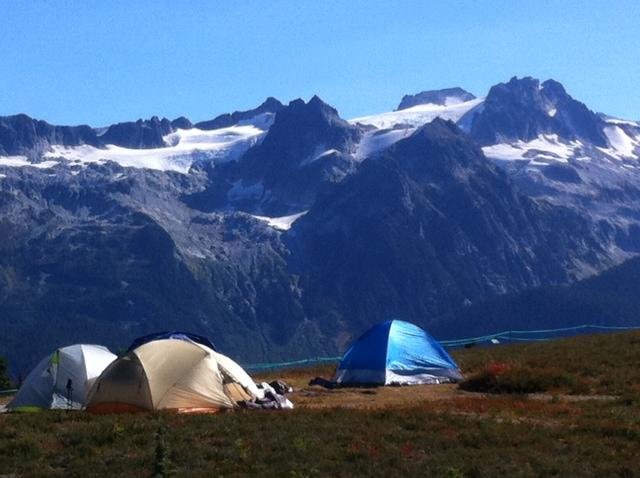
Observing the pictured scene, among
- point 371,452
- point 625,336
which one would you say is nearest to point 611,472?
point 371,452

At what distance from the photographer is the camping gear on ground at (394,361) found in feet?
150

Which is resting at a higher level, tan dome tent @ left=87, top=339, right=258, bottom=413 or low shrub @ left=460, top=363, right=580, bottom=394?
tan dome tent @ left=87, top=339, right=258, bottom=413

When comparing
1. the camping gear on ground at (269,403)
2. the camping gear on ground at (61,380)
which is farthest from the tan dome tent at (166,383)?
the camping gear on ground at (61,380)

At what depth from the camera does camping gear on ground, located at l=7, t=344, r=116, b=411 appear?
39406 mm

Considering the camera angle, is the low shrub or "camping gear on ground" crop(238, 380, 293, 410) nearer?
"camping gear on ground" crop(238, 380, 293, 410)

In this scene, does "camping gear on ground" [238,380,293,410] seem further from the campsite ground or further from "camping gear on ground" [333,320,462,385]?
"camping gear on ground" [333,320,462,385]

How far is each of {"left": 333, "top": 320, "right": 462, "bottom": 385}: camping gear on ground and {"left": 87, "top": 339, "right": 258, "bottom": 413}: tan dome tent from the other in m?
10.9

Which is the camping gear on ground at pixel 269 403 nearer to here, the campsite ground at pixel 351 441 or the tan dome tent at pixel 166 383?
the tan dome tent at pixel 166 383

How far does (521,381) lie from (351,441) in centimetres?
1487

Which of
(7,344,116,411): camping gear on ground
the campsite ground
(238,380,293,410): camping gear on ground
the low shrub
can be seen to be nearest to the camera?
the campsite ground

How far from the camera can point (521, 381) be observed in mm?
40500

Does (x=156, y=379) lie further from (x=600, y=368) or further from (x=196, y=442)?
(x=600, y=368)

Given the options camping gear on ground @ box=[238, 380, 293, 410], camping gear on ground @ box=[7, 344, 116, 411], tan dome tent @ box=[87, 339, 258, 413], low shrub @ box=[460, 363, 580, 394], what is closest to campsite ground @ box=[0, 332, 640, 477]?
camping gear on ground @ box=[238, 380, 293, 410]

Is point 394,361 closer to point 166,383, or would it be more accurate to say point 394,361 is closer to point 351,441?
point 166,383
